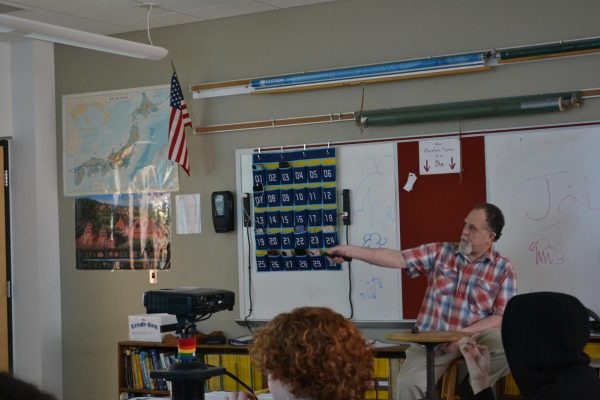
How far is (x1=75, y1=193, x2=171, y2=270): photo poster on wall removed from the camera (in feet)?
21.4

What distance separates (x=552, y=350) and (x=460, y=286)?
7.83 ft

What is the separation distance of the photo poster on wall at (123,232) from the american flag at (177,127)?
1.24 ft

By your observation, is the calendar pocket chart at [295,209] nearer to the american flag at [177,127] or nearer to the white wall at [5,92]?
the american flag at [177,127]

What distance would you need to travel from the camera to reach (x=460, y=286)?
4980 millimetres

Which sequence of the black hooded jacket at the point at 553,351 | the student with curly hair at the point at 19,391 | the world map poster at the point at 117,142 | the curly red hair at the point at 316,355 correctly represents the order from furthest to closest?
the world map poster at the point at 117,142 < the black hooded jacket at the point at 553,351 < the curly red hair at the point at 316,355 < the student with curly hair at the point at 19,391

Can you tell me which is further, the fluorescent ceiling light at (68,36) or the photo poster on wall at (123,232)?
the photo poster on wall at (123,232)

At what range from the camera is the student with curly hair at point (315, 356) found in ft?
6.81

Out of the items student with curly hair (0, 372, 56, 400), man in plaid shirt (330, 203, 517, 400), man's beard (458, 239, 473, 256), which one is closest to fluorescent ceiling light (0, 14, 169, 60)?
man in plaid shirt (330, 203, 517, 400)

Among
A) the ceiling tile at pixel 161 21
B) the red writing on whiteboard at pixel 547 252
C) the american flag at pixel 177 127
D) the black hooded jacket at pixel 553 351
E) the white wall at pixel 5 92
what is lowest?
the black hooded jacket at pixel 553 351

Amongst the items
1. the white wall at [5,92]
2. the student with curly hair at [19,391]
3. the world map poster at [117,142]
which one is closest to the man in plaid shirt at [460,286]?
the world map poster at [117,142]

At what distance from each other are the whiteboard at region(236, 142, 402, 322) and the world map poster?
49.0 inches

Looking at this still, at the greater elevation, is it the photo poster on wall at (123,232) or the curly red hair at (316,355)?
the photo poster on wall at (123,232)

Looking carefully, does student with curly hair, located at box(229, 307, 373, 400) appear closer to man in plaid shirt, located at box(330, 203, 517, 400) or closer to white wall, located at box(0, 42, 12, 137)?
man in plaid shirt, located at box(330, 203, 517, 400)

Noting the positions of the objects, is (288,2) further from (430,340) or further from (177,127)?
(430,340)
